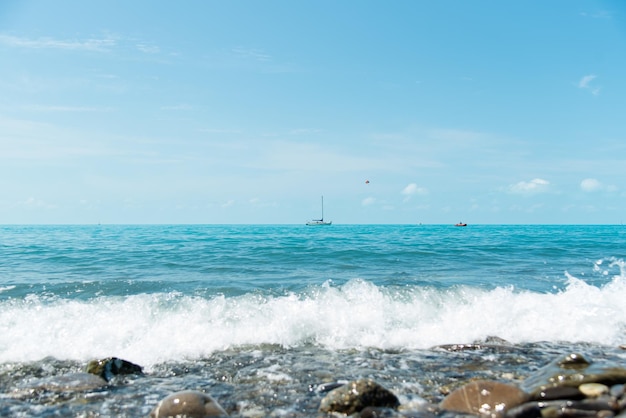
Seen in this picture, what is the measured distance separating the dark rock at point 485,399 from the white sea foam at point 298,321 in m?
3.28

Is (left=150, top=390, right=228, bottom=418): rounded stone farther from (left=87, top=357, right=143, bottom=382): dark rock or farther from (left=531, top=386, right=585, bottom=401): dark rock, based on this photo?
(left=531, top=386, right=585, bottom=401): dark rock

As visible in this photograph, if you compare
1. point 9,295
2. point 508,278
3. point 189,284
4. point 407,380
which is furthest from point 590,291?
point 9,295

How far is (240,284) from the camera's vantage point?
15273 millimetres

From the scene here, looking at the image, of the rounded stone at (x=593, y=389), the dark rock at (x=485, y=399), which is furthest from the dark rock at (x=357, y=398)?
the rounded stone at (x=593, y=389)

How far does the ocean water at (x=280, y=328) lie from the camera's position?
22.0 feet

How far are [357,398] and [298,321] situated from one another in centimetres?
A: 504

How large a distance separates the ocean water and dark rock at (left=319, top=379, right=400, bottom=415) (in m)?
0.30

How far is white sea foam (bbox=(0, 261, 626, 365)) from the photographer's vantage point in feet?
30.5

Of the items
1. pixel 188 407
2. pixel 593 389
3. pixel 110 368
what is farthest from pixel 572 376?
pixel 110 368

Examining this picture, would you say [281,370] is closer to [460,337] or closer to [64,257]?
[460,337]

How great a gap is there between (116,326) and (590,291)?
13.0m

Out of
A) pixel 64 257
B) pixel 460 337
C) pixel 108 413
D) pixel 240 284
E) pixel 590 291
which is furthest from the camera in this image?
pixel 64 257

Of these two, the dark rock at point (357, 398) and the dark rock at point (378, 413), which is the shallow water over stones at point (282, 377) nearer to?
the dark rock at point (357, 398)

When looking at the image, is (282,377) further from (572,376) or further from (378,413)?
(572,376)
